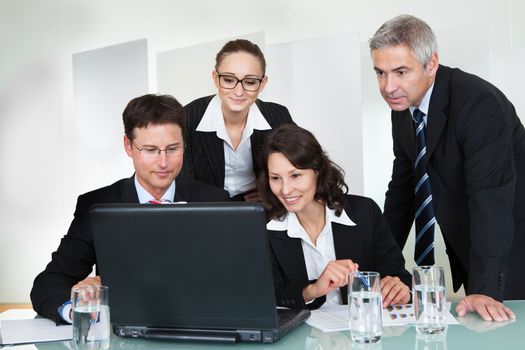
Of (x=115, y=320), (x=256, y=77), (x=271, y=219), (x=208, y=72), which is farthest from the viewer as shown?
(x=208, y=72)

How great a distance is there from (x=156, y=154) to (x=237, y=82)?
2.20 ft

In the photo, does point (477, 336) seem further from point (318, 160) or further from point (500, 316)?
point (318, 160)

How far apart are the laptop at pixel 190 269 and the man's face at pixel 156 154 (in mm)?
785

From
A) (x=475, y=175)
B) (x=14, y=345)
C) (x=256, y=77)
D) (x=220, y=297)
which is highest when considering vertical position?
(x=256, y=77)

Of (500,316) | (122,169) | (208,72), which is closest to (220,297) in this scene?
(500,316)

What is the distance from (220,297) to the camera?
1775 millimetres

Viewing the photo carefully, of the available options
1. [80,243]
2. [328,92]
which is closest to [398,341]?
[80,243]

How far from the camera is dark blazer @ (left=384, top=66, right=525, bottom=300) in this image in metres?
2.36

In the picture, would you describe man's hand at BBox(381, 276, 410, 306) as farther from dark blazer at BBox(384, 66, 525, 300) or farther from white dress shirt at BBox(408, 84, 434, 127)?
white dress shirt at BBox(408, 84, 434, 127)

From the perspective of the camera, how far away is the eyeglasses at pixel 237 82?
3.15 meters

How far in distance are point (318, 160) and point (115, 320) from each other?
112cm

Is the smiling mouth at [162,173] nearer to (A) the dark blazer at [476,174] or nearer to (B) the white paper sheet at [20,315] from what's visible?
(B) the white paper sheet at [20,315]

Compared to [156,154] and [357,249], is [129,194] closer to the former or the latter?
[156,154]

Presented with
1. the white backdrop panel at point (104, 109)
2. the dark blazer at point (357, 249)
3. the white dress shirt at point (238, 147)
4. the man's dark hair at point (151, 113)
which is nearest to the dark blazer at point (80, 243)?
the man's dark hair at point (151, 113)
